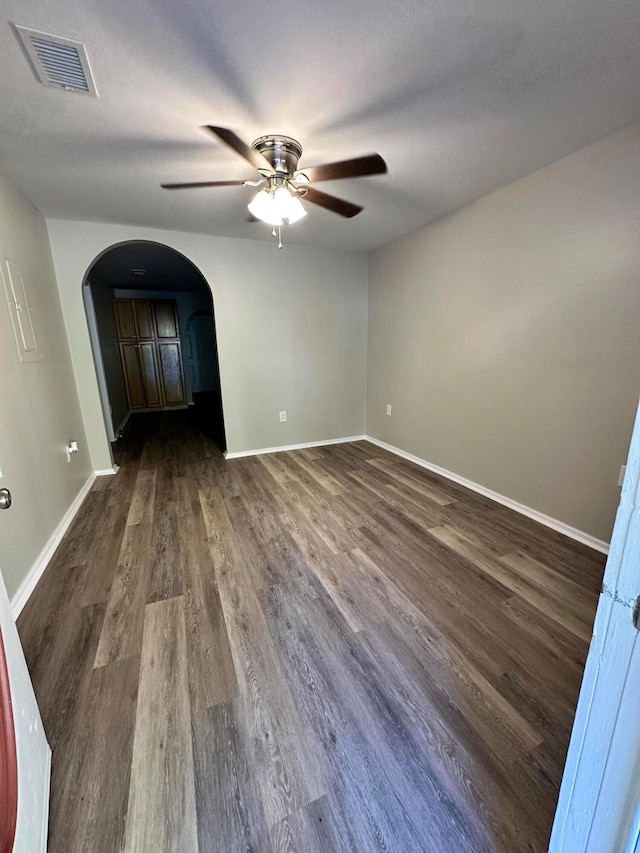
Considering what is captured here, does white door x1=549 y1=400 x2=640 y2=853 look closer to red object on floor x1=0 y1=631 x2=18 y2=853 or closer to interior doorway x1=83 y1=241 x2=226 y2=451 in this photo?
red object on floor x1=0 y1=631 x2=18 y2=853

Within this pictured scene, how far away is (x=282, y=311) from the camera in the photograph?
3719 millimetres

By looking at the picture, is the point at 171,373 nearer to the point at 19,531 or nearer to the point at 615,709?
the point at 19,531

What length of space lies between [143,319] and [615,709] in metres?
7.44

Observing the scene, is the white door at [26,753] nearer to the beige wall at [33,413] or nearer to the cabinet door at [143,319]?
the beige wall at [33,413]

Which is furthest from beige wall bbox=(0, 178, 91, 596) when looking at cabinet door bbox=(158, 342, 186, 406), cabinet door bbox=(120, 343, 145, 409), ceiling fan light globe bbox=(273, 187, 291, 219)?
cabinet door bbox=(158, 342, 186, 406)

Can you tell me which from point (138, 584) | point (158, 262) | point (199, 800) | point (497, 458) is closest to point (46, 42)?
point (138, 584)

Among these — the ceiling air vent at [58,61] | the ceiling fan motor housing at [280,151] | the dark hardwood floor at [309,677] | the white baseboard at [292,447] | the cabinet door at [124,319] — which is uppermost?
the ceiling air vent at [58,61]

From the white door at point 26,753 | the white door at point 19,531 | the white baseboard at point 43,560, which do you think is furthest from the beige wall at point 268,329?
the white door at point 26,753

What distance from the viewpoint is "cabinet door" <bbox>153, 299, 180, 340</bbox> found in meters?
6.56

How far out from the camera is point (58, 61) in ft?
4.18

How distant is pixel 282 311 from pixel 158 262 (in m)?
2.04

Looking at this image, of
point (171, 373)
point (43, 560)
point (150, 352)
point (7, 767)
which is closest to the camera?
→ point (7, 767)

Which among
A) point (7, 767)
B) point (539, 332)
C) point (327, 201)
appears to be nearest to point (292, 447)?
point (327, 201)

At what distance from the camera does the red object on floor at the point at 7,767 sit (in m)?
0.61
